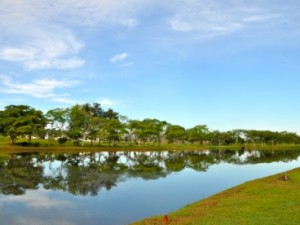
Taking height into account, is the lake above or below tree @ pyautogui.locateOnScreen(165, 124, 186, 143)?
below

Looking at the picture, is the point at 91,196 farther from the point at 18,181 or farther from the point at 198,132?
the point at 198,132

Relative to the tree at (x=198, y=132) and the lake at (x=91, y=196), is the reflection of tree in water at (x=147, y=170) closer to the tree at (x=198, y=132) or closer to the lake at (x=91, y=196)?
the lake at (x=91, y=196)

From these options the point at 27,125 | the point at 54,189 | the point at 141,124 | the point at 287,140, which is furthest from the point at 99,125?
the point at 287,140

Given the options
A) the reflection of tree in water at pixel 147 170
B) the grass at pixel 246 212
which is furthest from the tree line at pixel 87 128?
the grass at pixel 246 212

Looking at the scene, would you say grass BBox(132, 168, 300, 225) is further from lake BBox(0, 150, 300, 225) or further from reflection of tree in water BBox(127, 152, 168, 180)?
reflection of tree in water BBox(127, 152, 168, 180)

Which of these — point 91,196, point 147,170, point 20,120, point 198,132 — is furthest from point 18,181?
point 198,132

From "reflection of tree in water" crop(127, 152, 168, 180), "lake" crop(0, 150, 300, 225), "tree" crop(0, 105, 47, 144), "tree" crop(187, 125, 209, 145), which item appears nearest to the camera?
"lake" crop(0, 150, 300, 225)

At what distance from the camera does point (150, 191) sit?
26.7 meters

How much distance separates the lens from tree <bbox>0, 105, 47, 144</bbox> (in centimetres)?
7826

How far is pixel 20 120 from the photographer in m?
78.9

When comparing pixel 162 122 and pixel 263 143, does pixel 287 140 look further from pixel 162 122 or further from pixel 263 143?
pixel 162 122

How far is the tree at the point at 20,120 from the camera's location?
7826 centimetres

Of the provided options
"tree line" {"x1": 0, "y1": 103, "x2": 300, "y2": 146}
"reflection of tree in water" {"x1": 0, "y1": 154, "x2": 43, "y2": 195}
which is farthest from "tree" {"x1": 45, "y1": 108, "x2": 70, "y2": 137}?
"reflection of tree in water" {"x1": 0, "y1": 154, "x2": 43, "y2": 195}

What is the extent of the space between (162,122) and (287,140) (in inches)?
3179
